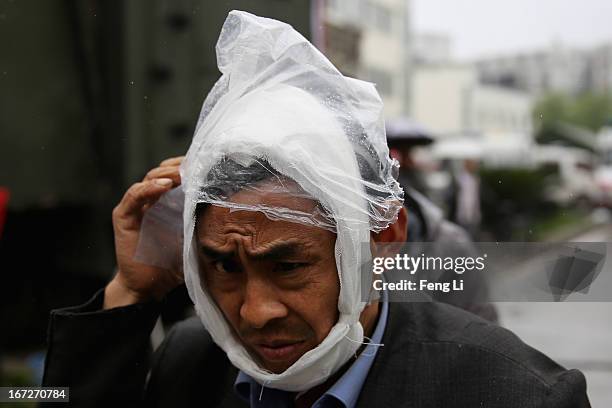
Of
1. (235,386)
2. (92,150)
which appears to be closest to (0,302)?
(92,150)

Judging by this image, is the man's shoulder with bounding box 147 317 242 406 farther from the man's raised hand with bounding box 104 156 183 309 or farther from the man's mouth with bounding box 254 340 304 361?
the man's mouth with bounding box 254 340 304 361

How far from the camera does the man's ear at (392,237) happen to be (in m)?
1.48

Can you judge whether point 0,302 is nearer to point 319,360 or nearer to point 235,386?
point 235,386

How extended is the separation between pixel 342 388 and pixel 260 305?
231mm

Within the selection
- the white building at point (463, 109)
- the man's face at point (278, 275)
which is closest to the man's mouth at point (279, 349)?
the man's face at point (278, 275)

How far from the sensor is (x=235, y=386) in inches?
63.6

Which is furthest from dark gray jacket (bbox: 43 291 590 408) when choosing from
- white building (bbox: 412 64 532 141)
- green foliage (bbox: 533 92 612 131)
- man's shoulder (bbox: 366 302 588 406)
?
white building (bbox: 412 64 532 141)

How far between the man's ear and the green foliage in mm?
1258

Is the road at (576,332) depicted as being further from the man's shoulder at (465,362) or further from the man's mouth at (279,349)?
the man's mouth at (279,349)

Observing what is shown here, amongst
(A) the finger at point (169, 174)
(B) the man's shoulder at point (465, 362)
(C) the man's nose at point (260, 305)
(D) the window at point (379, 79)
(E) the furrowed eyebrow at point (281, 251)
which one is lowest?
(B) the man's shoulder at point (465, 362)

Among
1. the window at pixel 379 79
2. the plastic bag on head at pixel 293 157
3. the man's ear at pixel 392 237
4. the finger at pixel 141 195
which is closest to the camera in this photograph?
the plastic bag on head at pixel 293 157

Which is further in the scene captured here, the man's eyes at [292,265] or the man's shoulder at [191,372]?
the man's shoulder at [191,372]

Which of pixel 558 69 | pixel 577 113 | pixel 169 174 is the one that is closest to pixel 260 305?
pixel 169 174

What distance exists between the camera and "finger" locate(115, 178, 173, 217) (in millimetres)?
1611
